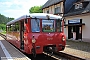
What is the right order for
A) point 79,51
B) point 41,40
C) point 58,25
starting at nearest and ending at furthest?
1. point 41,40
2. point 58,25
3. point 79,51

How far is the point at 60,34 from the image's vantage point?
13.1 metres

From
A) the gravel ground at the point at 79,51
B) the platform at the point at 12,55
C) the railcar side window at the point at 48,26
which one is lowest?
the gravel ground at the point at 79,51

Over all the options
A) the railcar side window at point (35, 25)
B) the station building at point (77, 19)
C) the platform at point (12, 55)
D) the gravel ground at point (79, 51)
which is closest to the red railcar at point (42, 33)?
the railcar side window at point (35, 25)

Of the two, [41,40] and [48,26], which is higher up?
[48,26]

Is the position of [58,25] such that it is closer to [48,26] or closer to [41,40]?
Answer: [48,26]

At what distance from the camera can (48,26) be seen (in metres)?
12.9

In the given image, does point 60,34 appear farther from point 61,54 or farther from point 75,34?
point 75,34

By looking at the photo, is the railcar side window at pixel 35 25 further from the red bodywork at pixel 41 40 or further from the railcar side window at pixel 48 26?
the railcar side window at pixel 48 26

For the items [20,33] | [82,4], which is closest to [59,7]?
[82,4]

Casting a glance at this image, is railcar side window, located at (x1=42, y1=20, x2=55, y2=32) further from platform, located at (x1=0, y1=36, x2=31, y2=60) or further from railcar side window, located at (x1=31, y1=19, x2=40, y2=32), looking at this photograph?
platform, located at (x1=0, y1=36, x2=31, y2=60)

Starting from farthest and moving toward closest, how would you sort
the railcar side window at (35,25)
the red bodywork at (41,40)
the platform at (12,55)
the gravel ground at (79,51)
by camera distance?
1. the gravel ground at (79,51)
2. the railcar side window at (35,25)
3. the red bodywork at (41,40)
4. the platform at (12,55)

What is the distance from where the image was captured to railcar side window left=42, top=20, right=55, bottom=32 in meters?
12.8

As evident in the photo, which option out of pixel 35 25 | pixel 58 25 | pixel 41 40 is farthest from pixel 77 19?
pixel 41 40

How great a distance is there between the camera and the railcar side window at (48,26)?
1280 centimetres
